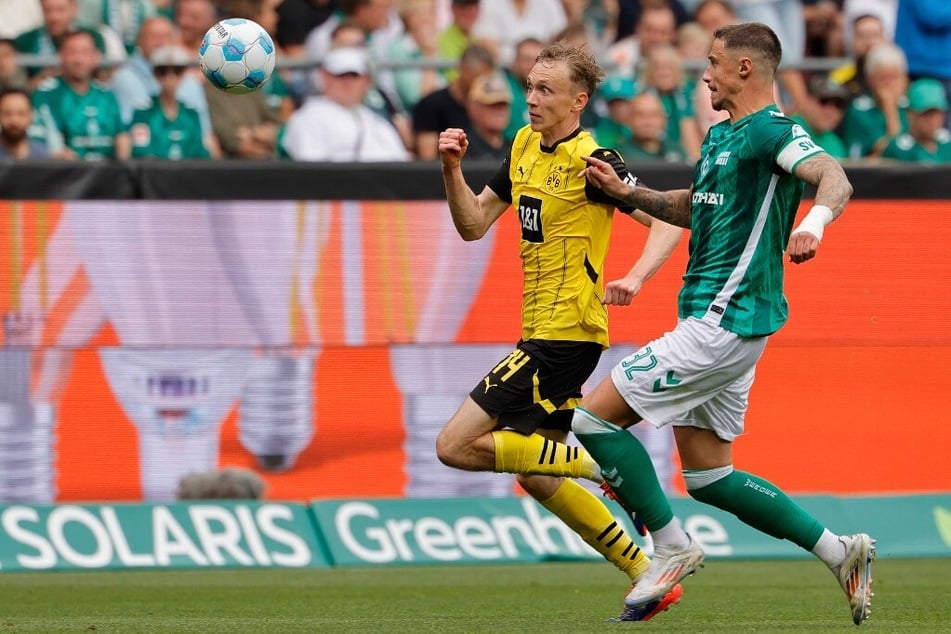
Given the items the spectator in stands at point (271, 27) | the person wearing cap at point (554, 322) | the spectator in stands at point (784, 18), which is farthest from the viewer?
the spectator in stands at point (784, 18)

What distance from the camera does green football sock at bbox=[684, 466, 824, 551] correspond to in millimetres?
7281

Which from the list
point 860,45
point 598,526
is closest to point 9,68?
point 598,526

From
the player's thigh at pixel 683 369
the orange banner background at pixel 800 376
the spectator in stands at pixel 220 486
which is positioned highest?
the player's thigh at pixel 683 369

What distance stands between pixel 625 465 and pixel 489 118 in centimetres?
593

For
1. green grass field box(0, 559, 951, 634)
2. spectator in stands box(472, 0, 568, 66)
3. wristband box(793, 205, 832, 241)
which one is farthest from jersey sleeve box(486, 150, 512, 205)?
spectator in stands box(472, 0, 568, 66)

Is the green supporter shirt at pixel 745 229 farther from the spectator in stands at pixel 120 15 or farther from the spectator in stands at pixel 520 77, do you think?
the spectator in stands at pixel 120 15

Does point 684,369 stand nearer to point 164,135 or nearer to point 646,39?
point 164,135

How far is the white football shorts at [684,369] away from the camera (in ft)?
23.1

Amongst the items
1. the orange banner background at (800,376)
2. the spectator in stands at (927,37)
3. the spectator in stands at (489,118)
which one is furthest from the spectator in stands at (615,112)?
the spectator in stands at (927,37)

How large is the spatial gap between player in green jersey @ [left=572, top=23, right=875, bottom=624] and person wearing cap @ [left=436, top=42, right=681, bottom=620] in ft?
2.19

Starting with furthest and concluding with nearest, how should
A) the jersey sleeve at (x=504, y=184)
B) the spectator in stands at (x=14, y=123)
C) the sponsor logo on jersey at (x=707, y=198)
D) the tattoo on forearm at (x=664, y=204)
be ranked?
the spectator in stands at (x=14, y=123)
the jersey sleeve at (x=504, y=184)
the tattoo on forearm at (x=664, y=204)
the sponsor logo on jersey at (x=707, y=198)

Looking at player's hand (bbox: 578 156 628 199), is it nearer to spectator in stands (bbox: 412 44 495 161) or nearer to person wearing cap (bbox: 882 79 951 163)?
spectator in stands (bbox: 412 44 495 161)

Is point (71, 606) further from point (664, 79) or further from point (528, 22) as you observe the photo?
point (528, 22)

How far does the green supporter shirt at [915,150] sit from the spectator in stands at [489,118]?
3.28 metres
